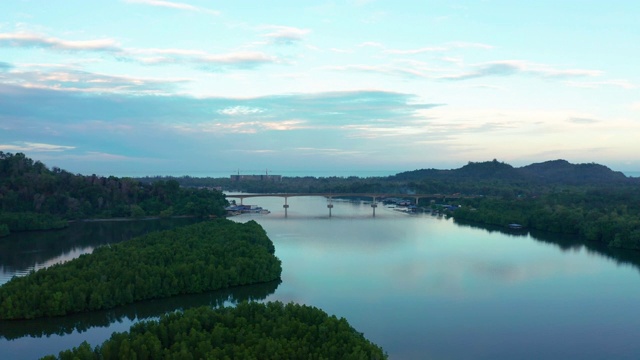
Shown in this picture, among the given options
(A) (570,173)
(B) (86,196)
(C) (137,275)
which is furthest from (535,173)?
(C) (137,275)

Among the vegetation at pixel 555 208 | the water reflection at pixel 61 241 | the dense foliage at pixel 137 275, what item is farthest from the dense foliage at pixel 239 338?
the vegetation at pixel 555 208

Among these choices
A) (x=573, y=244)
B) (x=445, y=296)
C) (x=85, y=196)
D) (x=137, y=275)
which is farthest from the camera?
(x=85, y=196)

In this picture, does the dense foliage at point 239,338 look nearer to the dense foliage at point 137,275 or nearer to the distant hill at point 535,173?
the dense foliage at point 137,275

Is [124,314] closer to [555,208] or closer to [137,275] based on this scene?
[137,275]

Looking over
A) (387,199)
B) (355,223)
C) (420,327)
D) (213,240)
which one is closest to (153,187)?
(355,223)

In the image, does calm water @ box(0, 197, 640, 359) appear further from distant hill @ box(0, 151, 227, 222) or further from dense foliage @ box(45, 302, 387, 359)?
distant hill @ box(0, 151, 227, 222)
